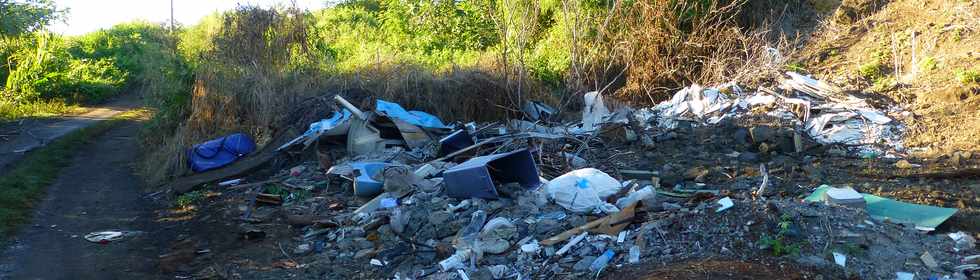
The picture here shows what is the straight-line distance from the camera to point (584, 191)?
6461 millimetres

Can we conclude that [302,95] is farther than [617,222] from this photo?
Yes

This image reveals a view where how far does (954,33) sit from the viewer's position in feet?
36.3

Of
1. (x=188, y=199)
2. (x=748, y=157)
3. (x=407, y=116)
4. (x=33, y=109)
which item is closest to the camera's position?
(x=748, y=157)

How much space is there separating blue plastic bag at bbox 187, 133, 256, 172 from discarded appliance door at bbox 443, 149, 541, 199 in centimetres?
516

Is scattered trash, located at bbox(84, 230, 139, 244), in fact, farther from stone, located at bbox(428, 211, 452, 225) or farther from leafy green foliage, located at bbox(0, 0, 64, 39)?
leafy green foliage, located at bbox(0, 0, 64, 39)

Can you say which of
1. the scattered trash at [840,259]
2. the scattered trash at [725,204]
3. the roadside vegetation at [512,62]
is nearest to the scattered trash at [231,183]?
the roadside vegetation at [512,62]

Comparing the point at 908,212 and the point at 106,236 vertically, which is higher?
the point at 908,212

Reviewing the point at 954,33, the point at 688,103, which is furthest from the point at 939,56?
the point at 688,103

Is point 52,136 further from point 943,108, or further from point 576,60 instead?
point 943,108

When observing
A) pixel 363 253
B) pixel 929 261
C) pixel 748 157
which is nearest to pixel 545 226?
pixel 363 253

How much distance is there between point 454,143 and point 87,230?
4421 mm

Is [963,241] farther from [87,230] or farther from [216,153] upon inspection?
[216,153]

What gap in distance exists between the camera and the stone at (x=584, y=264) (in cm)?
526

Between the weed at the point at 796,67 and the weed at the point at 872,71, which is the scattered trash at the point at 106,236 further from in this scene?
the weed at the point at 872,71
